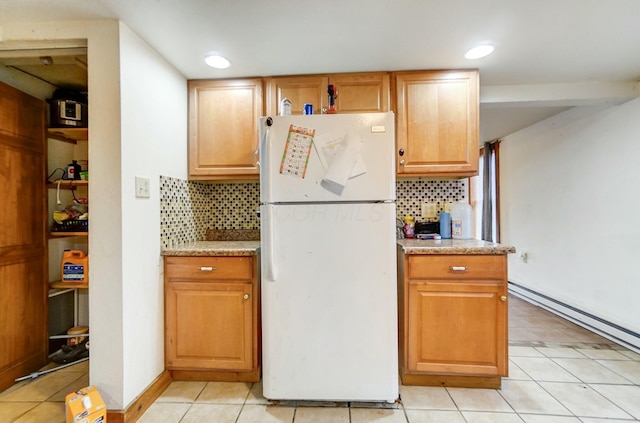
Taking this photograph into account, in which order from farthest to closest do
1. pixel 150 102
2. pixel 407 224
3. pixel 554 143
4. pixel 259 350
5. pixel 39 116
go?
pixel 554 143
pixel 407 224
pixel 39 116
pixel 259 350
pixel 150 102

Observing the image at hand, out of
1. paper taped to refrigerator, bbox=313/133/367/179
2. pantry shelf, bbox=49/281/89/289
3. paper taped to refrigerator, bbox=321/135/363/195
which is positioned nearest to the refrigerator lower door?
paper taped to refrigerator, bbox=321/135/363/195

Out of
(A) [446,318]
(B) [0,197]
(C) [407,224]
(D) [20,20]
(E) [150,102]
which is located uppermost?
(D) [20,20]

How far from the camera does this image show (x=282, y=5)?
4.53ft

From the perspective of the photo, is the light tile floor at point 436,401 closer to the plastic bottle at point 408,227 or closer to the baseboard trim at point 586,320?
the baseboard trim at point 586,320

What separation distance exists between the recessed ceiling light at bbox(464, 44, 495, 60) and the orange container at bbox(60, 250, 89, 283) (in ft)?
9.41

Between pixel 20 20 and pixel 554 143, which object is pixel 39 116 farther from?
pixel 554 143

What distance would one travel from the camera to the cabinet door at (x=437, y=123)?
6.62 feet

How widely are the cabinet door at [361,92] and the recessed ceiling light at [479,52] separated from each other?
0.51 meters

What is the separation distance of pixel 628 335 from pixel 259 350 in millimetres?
2851

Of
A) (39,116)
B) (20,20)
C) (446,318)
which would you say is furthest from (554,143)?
(39,116)

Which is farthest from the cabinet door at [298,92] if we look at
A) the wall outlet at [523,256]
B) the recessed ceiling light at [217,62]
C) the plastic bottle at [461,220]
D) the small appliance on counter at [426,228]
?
the wall outlet at [523,256]

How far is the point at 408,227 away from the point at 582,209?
1.88 meters

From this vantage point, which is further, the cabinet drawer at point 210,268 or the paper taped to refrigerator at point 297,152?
the cabinet drawer at point 210,268

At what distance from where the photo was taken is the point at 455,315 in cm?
172
